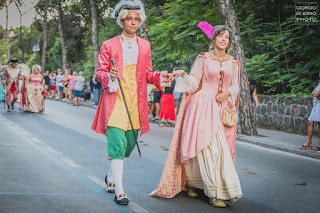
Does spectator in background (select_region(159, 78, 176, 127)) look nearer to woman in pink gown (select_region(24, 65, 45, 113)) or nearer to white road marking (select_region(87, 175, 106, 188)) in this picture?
woman in pink gown (select_region(24, 65, 45, 113))

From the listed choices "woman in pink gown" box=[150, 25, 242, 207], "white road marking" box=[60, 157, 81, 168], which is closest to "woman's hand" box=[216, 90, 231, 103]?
"woman in pink gown" box=[150, 25, 242, 207]

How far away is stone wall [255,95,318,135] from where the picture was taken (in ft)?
48.8

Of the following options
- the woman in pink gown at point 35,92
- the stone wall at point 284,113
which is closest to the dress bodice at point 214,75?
the stone wall at point 284,113

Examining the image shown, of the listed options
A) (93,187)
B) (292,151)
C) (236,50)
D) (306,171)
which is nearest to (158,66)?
(236,50)

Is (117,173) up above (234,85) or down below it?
below

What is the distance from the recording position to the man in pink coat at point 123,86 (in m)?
5.27

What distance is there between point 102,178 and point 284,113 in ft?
34.6

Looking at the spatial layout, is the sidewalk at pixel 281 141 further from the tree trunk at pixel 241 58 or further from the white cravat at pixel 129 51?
the white cravat at pixel 129 51

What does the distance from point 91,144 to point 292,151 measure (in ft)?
15.4

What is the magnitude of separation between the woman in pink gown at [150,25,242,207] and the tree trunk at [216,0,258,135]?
851cm

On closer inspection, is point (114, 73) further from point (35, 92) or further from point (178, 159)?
point (35, 92)

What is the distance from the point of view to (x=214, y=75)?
5.73 m

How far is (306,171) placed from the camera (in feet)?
28.2

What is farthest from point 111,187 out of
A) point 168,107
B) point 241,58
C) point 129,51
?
point 168,107
